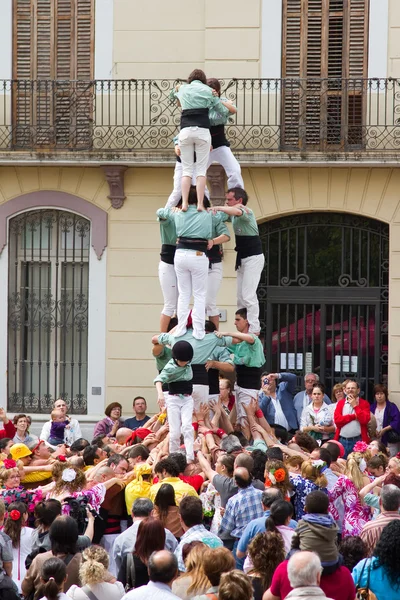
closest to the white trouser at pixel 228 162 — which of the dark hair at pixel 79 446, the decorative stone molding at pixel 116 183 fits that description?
the dark hair at pixel 79 446

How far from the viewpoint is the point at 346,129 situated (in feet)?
58.4

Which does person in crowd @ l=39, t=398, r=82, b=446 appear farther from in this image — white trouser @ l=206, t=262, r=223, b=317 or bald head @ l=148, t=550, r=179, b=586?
bald head @ l=148, t=550, r=179, b=586

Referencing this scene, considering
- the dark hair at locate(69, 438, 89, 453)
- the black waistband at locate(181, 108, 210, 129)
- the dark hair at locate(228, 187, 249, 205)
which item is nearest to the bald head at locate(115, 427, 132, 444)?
the dark hair at locate(69, 438, 89, 453)

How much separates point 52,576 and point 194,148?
6.21 meters

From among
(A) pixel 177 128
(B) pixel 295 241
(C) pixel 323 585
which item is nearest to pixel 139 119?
(A) pixel 177 128

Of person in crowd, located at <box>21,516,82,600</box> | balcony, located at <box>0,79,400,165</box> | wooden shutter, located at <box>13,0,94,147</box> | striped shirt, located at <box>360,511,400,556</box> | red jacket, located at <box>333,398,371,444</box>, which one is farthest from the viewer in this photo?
wooden shutter, located at <box>13,0,94,147</box>

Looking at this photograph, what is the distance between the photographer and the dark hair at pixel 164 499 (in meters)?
8.91

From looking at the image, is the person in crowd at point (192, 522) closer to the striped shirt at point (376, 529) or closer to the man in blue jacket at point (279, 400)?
the striped shirt at point (376, 529)

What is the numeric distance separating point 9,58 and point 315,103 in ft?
16.2

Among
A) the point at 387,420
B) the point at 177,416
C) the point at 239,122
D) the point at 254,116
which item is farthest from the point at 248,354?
the point at 254,116

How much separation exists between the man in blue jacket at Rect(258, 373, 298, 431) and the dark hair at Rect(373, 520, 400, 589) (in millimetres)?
7046

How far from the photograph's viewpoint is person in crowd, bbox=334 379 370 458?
1410 centimetres

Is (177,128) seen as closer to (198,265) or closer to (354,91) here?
(354,91)

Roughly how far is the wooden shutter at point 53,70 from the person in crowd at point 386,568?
11.9m
